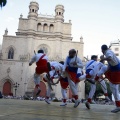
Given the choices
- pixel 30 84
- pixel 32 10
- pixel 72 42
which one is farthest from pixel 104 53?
pixel 32 10

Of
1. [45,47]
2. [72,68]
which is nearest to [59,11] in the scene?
[45,47]

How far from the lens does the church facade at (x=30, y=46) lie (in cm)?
3750

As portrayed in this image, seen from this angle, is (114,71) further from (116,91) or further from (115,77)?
(116,91)

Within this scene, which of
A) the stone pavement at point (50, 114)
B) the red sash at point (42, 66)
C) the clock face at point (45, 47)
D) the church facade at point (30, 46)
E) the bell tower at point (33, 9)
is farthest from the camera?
→ the bell tower at point (33, 9)

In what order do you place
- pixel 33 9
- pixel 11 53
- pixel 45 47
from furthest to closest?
pixel 33 9 → pixel 45 47 → pixel 11 53

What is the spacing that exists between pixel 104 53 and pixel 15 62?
33.7 meters

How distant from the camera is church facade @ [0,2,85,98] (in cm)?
3750

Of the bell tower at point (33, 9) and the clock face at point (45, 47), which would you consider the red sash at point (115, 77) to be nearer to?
the clock face at point (45, 47)

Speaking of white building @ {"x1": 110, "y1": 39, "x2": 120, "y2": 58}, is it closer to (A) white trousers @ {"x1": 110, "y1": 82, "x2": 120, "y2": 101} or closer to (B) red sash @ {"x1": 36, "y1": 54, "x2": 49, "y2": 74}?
(B) red sash @ {"x1": 36, "y1": 54, "x2": 49, "y2": 74}

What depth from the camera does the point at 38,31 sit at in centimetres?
4134

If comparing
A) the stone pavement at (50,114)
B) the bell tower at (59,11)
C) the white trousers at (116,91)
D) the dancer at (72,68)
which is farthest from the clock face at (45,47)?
the stone pavement at (50,114)

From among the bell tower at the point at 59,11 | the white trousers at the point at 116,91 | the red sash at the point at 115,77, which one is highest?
the bell tower at the point at 59,11

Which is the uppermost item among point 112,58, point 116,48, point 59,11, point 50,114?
point 59,11

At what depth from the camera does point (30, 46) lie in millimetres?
39312
